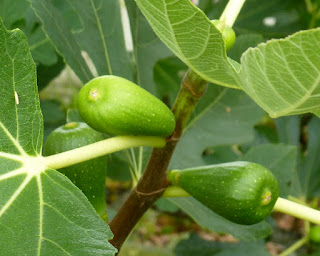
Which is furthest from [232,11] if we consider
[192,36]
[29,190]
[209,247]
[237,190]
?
[209,247]

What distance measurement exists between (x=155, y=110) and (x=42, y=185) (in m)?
0.17

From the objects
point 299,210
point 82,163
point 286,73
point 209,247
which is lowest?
point 209,247

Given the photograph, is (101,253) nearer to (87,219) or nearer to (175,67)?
(87,219)

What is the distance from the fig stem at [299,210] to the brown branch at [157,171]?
0.17m

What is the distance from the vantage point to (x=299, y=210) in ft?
2.25

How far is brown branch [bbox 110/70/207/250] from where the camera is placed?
69 cm

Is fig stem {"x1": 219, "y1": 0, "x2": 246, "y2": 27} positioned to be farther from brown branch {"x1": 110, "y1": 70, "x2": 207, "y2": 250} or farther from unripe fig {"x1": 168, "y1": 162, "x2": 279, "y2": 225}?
unripe fig {"x1": 168, "y1": 162, "x2": 279, "y2": 225}

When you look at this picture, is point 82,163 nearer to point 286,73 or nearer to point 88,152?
point 88,152

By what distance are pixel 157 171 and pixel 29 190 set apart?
21 centimetres

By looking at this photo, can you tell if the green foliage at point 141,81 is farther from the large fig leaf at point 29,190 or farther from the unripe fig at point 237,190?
the unripe fig at point 237,190

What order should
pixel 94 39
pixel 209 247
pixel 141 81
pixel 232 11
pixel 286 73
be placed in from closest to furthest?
pixel 286 73
pixel 232 11
pixel 94 39
pixel 141 81
pixel 209 247

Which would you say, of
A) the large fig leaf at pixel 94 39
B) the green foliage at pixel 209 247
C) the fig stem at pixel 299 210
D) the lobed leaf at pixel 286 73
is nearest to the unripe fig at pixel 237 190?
the fig stem at pixel 299 210

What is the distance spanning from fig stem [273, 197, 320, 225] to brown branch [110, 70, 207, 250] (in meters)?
0.17

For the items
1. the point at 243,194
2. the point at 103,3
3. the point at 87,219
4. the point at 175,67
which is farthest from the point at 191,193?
the point at 175,67
